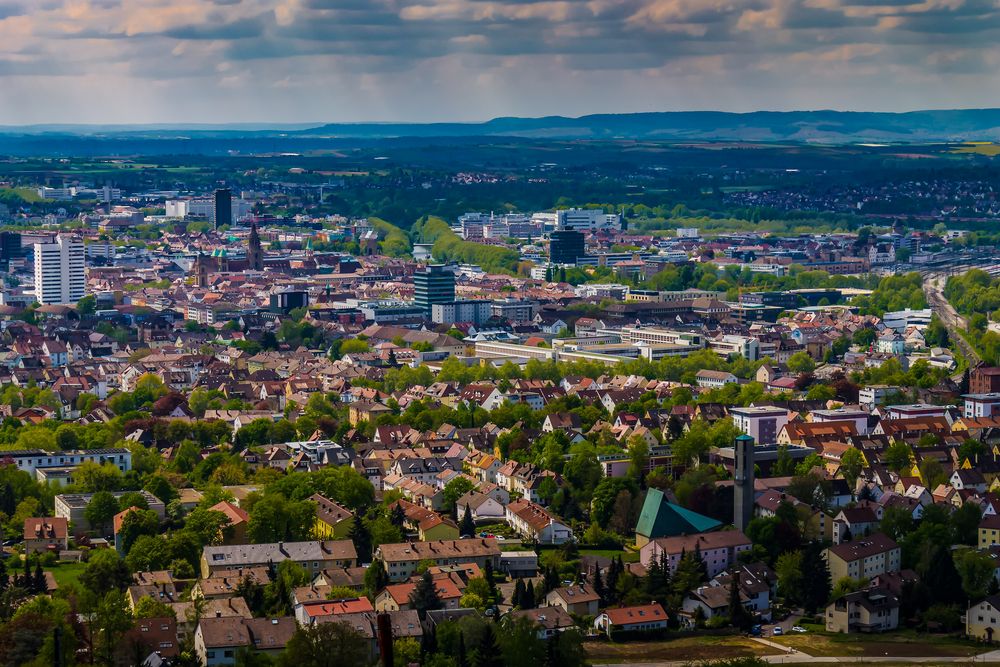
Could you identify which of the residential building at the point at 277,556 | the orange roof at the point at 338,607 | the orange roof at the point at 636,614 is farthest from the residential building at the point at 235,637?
the orange roof at the point at 636,614

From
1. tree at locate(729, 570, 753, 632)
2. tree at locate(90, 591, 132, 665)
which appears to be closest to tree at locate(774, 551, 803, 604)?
tree at locate(729, 570, 753, 632)

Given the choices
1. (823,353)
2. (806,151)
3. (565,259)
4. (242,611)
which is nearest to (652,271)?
(565,259)

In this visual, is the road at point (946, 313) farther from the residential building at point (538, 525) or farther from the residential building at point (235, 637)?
the residential building at point (235, 637)

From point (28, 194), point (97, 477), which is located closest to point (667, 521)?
point (97, 477)

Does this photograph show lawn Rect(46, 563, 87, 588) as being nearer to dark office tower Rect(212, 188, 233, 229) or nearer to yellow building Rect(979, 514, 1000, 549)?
yellow building Rect(979, 514, 1000, 549)

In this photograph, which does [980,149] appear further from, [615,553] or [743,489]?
[615,553]

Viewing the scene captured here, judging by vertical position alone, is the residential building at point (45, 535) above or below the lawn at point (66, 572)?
above

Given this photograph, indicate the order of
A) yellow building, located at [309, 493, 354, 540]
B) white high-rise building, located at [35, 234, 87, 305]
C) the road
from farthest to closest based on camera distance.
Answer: white high-rise building, located at [35, 234, 87, 305] < the road < yellow building, located at [309, 493, 354, 540]
